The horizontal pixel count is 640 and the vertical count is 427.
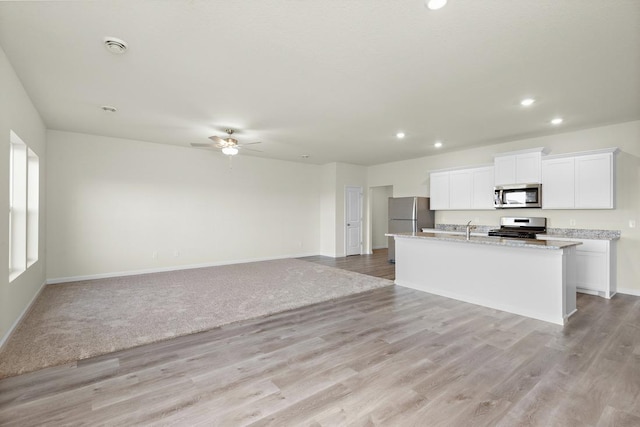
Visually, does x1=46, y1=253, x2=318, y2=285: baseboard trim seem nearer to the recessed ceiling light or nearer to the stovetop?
the stovetop

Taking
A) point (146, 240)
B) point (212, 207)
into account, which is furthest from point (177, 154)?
point (146, 240)

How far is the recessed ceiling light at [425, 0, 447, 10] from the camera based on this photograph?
1.99 meters

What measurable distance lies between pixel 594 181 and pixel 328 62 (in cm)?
472

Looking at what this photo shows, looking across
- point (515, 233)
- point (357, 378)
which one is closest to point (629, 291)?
point (515, 233)

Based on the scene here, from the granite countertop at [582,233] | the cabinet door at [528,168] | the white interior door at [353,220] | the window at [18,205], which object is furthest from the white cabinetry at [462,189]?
the window at [18,205]

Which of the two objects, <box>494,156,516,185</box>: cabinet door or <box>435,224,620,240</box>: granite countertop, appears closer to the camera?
<box>435,224,620,240</box>: granite countertop

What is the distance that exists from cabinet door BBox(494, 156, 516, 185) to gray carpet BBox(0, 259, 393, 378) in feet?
9.68

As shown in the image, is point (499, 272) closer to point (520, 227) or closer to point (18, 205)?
point (520, 227)

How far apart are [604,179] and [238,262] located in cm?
716

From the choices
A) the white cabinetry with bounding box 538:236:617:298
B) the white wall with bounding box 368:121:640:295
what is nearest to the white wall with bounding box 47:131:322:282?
the white wall with bounding box 368:121:640:295

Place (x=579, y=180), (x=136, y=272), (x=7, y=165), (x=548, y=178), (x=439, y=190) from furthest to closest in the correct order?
(x=439, y=190), (x=136, y=272), (x=548, y=178), (x=579, y=180), (x=7, y=165)

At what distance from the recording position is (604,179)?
454cm

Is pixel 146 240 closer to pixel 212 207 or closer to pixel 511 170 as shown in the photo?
pixel 212 207

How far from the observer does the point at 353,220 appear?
28.8 ft
